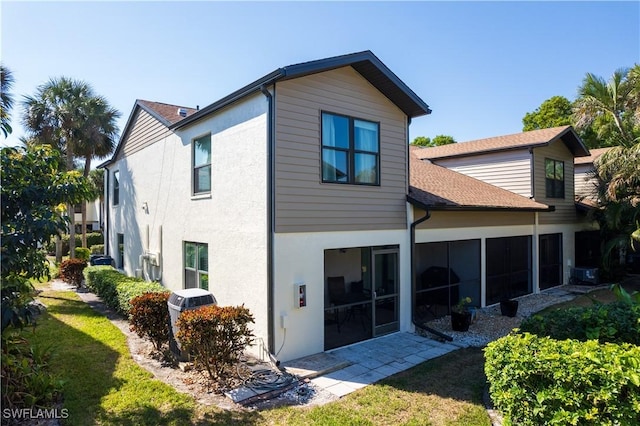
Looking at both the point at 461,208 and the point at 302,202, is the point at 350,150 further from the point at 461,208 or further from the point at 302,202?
the point at 461,208

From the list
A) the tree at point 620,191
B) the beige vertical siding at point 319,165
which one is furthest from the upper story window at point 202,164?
the tree at point 620,191

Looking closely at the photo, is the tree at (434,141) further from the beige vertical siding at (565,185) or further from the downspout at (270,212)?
the downspout at (270,212)

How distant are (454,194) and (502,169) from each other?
5.24 metres

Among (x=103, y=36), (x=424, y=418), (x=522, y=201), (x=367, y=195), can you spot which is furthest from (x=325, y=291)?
(x=522, y=201)

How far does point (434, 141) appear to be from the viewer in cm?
4616

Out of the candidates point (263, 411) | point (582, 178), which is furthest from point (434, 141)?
point (263, 411)

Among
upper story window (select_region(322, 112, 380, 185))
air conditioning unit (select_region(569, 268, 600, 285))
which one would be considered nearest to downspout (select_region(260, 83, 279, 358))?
upper story window (select_region(322, 112, 380, 185))

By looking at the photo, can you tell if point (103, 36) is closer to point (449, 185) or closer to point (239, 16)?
point (239, 16)

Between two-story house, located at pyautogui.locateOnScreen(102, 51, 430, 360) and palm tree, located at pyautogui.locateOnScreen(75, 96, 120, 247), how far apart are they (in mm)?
10241

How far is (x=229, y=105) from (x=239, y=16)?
2199mm

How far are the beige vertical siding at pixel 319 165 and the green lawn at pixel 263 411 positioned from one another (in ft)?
10.5

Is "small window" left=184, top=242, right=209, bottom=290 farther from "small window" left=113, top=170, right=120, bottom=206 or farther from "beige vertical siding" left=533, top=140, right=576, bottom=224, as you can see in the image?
"beige vertical siding" left=533, top=140, right=576, bottom=224

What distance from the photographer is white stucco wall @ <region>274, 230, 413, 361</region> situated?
727 centimetres

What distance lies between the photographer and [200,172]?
32.9ft
